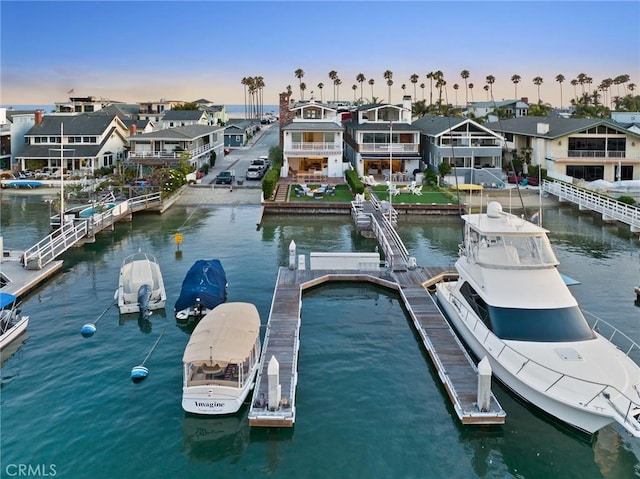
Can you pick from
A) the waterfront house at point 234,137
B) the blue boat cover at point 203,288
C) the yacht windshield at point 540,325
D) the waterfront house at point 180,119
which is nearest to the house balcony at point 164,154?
the waterfront house at point 180,119

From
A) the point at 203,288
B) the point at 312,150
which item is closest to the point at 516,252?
the point at 203,288

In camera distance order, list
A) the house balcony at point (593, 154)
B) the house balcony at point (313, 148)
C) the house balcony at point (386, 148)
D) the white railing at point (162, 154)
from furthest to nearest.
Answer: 1. the house balcony at point (386, 148)
2. the house balcony at point (313, 148)
3. the white railing at point (162, 154)
4. the house balcony at point (593, 154)

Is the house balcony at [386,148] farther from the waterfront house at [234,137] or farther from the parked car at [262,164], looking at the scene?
the waterfront house at [234,137]

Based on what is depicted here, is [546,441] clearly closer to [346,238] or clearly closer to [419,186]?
[346,238]

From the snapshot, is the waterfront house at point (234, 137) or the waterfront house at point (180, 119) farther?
the waterfront house at point (234, 137)

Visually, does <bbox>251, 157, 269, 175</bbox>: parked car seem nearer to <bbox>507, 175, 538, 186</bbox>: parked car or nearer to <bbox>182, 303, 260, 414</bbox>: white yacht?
<bbox>507, 175, 538, 186</bbox>: parked car

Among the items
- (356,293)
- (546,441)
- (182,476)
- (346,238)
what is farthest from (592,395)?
(346,238)

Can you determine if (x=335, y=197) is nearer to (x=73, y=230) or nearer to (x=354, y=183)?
(x=354, y=183)
